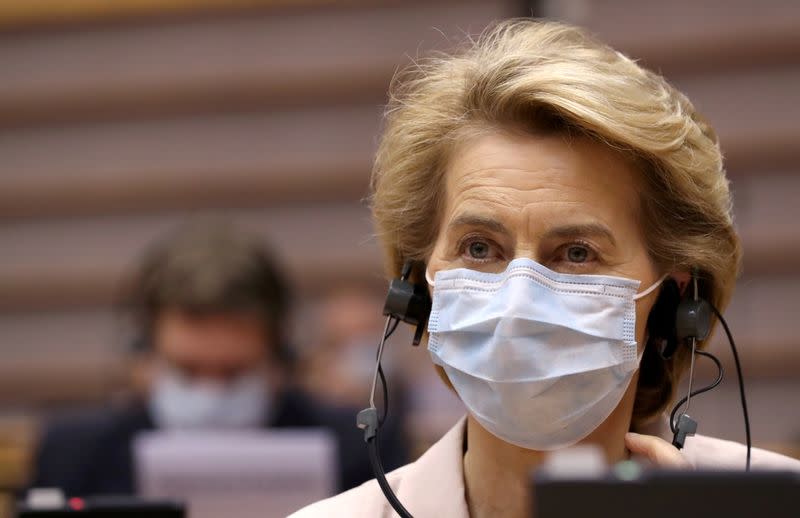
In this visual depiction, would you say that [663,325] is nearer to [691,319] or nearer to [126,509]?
[691,319]

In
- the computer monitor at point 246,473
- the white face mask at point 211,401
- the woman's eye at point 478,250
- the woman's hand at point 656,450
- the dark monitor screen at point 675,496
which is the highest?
the woman's eye at point 478,250

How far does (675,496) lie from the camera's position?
119 centimetres

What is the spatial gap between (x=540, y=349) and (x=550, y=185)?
0.26 m

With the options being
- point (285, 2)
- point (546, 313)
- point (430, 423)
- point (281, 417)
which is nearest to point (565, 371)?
point (546, 313)

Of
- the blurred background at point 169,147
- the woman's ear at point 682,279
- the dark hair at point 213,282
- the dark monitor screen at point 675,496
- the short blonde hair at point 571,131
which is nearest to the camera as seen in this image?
the dark monitor screen at point 675,496

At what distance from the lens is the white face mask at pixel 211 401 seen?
3.79m

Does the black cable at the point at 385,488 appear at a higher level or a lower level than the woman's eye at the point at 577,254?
lower

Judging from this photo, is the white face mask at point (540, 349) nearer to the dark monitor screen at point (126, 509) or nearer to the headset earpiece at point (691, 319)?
the headset earpiece at point (691, 319)

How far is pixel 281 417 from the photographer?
13.1ft

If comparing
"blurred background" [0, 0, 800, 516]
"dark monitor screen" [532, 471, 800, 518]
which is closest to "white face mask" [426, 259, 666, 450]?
"dark monitor screen" [532, 471, 800, 518]

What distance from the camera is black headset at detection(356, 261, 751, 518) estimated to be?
203 centimetres

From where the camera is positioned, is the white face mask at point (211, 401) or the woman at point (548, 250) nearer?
the woman at point (548, 250)

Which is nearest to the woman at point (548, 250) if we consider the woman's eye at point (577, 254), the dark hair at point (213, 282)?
the woman's eye at point (577, 254)

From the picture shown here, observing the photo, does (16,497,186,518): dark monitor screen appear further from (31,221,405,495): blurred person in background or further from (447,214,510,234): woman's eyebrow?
(31,221,405,495): blurred person in background
